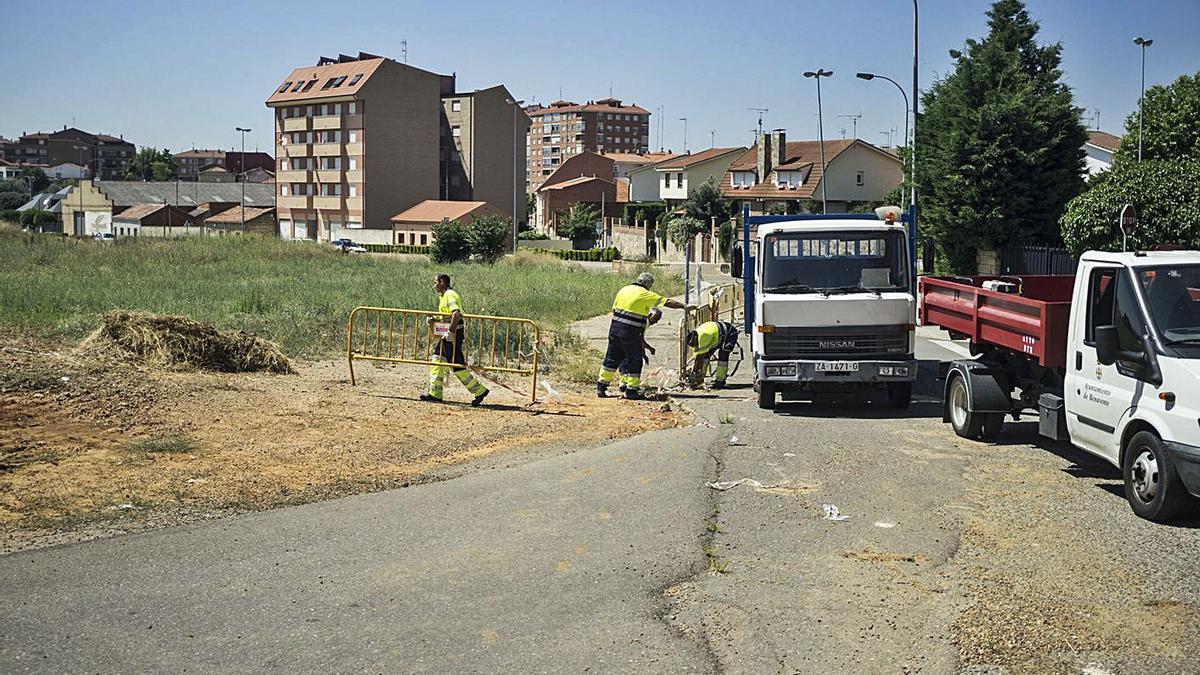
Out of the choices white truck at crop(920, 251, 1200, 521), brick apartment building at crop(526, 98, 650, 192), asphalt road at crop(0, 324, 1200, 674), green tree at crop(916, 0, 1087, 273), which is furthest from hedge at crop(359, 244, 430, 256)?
brick apartment building at crop(526, 98, 650, 192)

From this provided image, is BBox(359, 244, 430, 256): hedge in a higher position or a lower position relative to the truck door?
higher

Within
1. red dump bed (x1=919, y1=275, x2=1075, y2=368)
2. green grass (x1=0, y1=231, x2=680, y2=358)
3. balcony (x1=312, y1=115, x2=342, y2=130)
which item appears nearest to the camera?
red dump bed (x1=919, y1=275, x2=1075, y2=368)

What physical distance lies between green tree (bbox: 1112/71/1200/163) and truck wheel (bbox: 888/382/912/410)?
18518 mm

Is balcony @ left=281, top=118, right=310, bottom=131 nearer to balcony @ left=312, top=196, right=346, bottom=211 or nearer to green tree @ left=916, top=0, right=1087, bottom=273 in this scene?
balcony @ left=312, top=196, right=346, bottom=211

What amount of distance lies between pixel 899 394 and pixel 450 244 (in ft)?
165

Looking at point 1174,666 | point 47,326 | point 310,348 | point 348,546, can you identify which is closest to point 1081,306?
point 1174,666

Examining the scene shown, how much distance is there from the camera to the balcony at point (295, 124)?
99.9 metres

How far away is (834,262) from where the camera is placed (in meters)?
14.1

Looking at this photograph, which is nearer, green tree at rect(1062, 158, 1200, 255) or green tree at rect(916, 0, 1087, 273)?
green tree at rect(1062, 158, 1200, 255)

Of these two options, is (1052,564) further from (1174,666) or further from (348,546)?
(348,546)

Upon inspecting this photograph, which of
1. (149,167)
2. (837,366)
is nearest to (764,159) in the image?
(837,366)

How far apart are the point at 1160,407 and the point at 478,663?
5.44 m

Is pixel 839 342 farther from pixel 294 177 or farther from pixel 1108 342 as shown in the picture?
pixel 294 177

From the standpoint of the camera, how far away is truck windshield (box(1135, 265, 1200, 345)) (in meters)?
8.50
